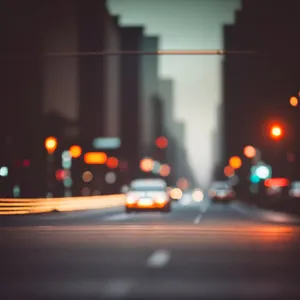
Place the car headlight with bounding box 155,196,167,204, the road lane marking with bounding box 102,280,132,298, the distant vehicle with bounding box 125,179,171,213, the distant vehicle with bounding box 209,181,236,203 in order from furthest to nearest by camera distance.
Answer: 1. the distant vehicle with bounding box 209,181,236,203
2. the car headlight with bounding box 155,196,167,204
3. the distant vehicle with bounding box 125,179,171,213
4. the road lane marking with bounding box 102,280,132,298

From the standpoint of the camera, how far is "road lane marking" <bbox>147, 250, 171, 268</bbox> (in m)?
15.5

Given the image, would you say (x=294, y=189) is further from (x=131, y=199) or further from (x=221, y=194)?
(x=221, y=194)

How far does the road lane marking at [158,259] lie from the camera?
15501 millimetres

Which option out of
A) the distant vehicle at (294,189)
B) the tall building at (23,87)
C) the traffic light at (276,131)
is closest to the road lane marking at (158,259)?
the traffic light at (276,131)

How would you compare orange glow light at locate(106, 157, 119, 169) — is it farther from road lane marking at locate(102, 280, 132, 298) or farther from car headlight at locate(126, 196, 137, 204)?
road lane marking at locate(102, 280, 132, 298)

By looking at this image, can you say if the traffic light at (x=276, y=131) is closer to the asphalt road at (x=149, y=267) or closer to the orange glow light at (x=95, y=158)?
the asphalt road at (x=149, y=267)

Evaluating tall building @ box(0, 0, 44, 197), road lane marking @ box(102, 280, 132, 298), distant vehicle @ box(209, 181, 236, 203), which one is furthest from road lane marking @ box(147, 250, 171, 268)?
distant vehicle @ box(209, 181, 236, 203)

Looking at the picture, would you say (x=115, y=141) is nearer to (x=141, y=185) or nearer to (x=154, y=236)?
(x=141, y=185)

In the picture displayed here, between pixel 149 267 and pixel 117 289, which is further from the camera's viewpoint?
pixel 149 267

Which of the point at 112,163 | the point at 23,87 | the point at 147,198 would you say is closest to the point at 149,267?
the point at 147,198

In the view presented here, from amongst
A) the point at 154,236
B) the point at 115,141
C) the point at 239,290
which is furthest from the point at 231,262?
the point at 115,141

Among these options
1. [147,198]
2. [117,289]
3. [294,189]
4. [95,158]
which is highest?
[117,289]

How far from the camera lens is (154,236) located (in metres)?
25.0

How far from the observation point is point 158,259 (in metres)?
16.8
